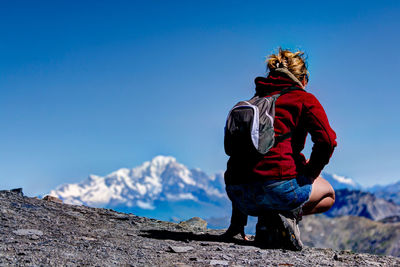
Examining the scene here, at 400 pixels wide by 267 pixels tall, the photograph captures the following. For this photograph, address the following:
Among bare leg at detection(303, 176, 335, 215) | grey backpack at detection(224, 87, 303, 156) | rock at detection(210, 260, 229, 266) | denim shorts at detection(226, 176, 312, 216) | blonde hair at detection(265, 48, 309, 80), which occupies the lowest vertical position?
rock at detection(210, 260, 229, 266)

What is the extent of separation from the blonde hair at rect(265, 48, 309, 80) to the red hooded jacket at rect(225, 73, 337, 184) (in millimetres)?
371

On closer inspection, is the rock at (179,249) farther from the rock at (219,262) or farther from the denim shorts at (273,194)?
the denim shorts at (273,194)

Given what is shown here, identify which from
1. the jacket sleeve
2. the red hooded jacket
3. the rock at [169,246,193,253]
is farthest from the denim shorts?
the rock at [169,246,193,253]

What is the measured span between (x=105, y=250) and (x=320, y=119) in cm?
368

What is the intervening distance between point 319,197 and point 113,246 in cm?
339

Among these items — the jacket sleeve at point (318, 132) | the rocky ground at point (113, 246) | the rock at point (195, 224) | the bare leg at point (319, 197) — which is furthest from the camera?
the rock at point (195, 224)

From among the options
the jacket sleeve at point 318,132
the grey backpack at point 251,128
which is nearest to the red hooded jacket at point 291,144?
the jacket sleeve at point 318,132

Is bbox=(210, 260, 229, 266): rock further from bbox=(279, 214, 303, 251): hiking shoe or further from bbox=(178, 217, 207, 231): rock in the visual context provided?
bbox=(178, 217, 207, 231): rock

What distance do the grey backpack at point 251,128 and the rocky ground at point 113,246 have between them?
1.60 m

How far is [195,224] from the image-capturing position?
10758 millimetres

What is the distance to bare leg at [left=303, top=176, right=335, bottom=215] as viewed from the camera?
6.87m

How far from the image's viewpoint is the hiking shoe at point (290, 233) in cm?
657

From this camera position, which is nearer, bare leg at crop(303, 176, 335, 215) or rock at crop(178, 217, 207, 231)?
bare leg at crop(303, 176, 335, 215)

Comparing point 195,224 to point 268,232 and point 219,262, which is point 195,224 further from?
point 219,262
